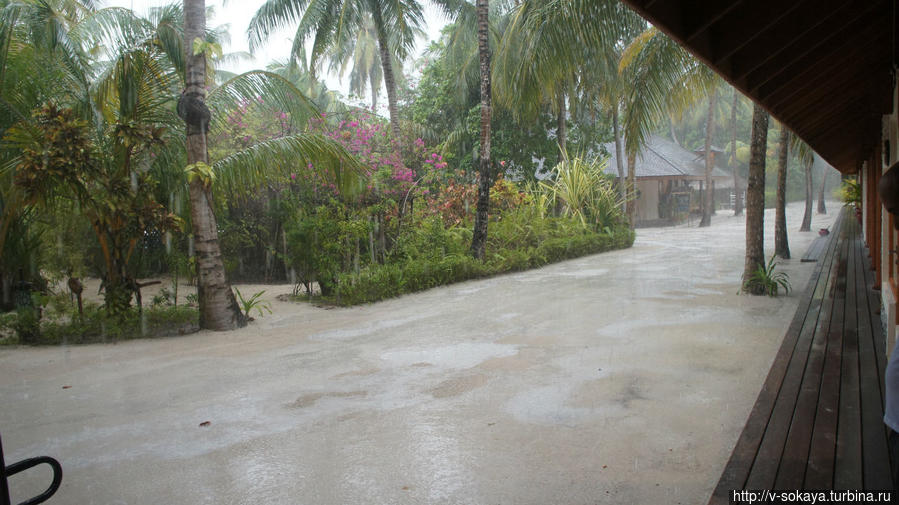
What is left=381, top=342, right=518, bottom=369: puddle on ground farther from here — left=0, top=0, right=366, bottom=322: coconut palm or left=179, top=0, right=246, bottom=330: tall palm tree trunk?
left=0, top=0, right=366, bottom=322: coconut palm

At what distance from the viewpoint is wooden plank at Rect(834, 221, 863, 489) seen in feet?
9.36

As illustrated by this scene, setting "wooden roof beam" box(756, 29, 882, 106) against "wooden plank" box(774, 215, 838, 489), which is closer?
"wooden plank" box(774, 215, 838, 489)

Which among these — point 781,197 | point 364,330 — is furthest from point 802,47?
point 781,197

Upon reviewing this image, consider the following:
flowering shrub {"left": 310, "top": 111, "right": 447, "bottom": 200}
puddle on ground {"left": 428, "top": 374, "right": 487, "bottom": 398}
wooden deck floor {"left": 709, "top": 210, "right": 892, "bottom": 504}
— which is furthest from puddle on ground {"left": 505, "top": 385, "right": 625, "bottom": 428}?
flowering shrub {"left": 310, "top": 111, "right": 447, "bottom": 200}

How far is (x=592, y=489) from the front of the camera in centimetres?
327

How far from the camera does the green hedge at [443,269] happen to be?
32.6 ft

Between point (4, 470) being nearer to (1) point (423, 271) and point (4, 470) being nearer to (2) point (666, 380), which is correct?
(2) point (666, 380)

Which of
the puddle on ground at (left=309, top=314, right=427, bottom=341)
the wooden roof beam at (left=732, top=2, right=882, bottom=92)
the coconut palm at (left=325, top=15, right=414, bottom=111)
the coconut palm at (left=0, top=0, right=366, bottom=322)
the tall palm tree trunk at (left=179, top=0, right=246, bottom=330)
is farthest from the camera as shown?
the coconut palm at (left=325, top=15, right=414, bottom=111)

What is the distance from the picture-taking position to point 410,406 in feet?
15.6

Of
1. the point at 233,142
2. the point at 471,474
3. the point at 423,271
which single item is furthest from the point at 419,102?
the point at 471,474

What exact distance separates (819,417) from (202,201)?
22.9 ft

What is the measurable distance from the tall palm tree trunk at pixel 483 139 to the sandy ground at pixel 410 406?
13.9 feet

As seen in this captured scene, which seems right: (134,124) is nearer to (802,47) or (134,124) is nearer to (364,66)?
(802,47)

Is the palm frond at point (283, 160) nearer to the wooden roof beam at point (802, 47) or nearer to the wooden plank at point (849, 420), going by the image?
the wooden roof beam at point (802, 47)
